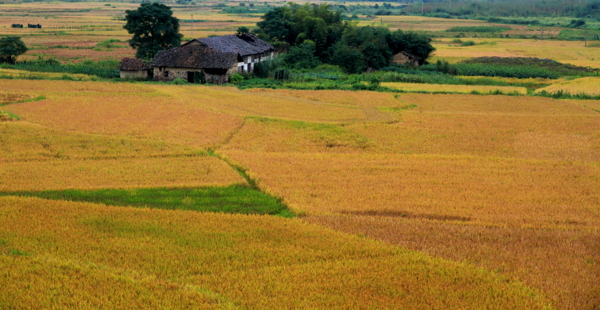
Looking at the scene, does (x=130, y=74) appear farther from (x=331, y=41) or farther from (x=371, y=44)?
(x=331, y=41)

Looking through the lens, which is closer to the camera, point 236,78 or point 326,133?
point 326,133

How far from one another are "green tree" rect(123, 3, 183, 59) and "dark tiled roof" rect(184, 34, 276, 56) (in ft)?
17.1

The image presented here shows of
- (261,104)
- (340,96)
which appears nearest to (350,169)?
(261,104)

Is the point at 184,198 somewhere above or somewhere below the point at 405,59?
below

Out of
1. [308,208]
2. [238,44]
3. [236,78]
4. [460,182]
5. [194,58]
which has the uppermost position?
[238,44]

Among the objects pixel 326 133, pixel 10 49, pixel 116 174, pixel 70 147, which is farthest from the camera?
pixel 10 49

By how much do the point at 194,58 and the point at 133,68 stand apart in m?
4.97

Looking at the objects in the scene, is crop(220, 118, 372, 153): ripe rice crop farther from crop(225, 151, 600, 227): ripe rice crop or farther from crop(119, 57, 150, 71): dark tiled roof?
crop(119, 57, 150, 71): dark tiled roof

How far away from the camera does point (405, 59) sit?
210 ft

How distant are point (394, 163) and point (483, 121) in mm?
13012

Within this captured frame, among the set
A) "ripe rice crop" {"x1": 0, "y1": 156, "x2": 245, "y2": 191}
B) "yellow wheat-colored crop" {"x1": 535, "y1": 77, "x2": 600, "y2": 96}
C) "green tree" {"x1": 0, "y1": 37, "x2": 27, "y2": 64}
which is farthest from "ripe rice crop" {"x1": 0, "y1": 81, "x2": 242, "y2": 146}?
"yellow wheat-colored crop" {"x1": 535, "y1": 77, "x2": 600, "y2": 96}

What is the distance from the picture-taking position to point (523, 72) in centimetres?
5862

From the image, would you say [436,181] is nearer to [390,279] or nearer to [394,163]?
[394,163]

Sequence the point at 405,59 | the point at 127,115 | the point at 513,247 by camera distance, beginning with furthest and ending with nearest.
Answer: the point at 405,59, the point at 127,115, the point at 513,247
